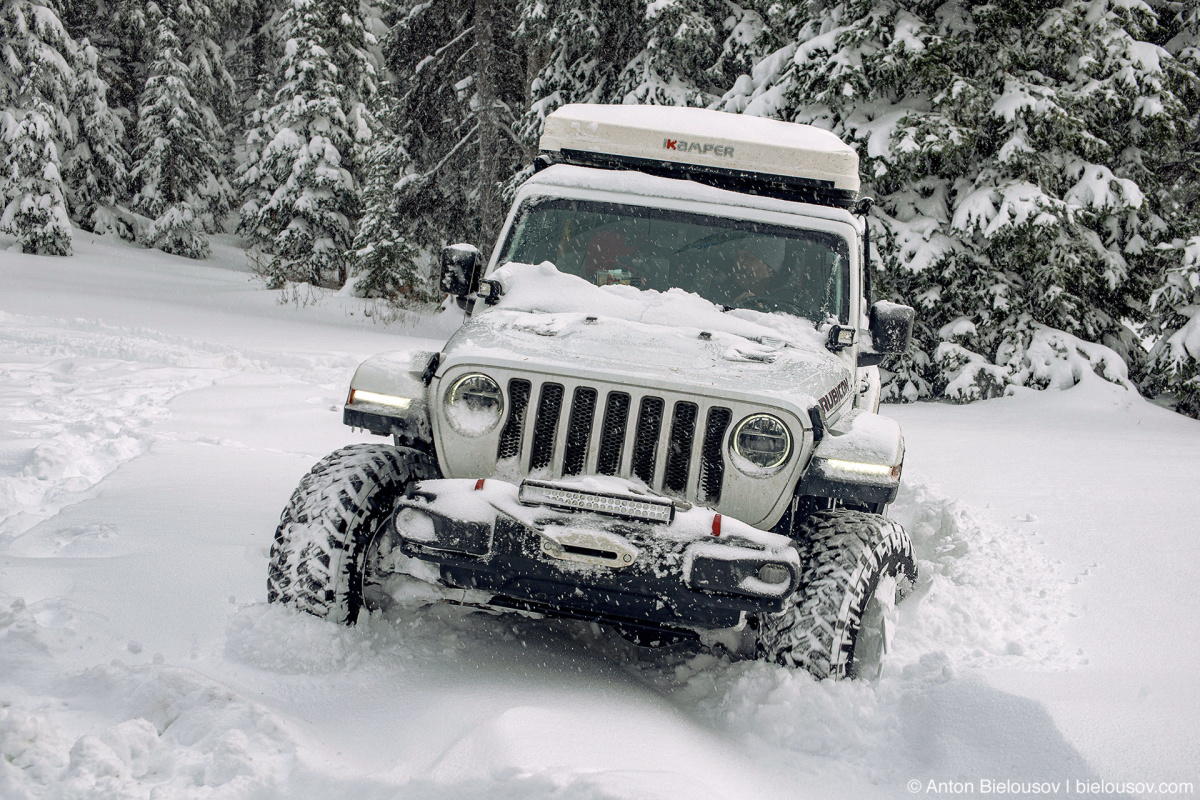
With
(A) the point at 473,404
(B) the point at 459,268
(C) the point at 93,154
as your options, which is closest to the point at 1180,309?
(B) the point at 459,268

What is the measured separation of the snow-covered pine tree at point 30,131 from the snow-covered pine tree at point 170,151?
5156 mm

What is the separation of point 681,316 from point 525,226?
3.86 ft

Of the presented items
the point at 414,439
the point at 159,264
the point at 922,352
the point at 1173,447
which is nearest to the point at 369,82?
the point at 159,264

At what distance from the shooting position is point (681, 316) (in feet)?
14.4

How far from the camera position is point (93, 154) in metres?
29.2

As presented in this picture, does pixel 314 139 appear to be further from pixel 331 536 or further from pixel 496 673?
pixel 496 673

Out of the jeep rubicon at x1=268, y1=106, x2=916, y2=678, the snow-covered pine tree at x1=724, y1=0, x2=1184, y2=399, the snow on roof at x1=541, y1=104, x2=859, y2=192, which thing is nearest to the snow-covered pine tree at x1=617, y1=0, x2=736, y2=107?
the snow-covered pine tree at x1=724, y1=0, x2=1184, y2=399

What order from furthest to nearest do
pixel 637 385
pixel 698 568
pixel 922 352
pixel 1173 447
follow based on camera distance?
pixel 922 352
pixel 1173 447
pixel 637 385
pixel 698 568

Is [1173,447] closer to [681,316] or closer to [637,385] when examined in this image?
[681,316]

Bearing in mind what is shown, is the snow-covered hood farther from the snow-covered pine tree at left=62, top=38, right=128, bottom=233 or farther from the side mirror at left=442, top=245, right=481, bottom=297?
the snow-covered pine tree at left=62, top=38, right=128, bottom=233

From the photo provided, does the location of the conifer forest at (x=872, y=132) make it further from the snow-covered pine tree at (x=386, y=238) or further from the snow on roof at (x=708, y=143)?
the snow on roof at (x=708, y=143)

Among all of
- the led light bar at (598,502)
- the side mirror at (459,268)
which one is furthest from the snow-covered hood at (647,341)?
the led light bar at (598,502)

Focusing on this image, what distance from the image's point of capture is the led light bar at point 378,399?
382 centimetres

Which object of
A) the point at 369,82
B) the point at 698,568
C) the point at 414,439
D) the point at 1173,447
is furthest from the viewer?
the point at 369,82
